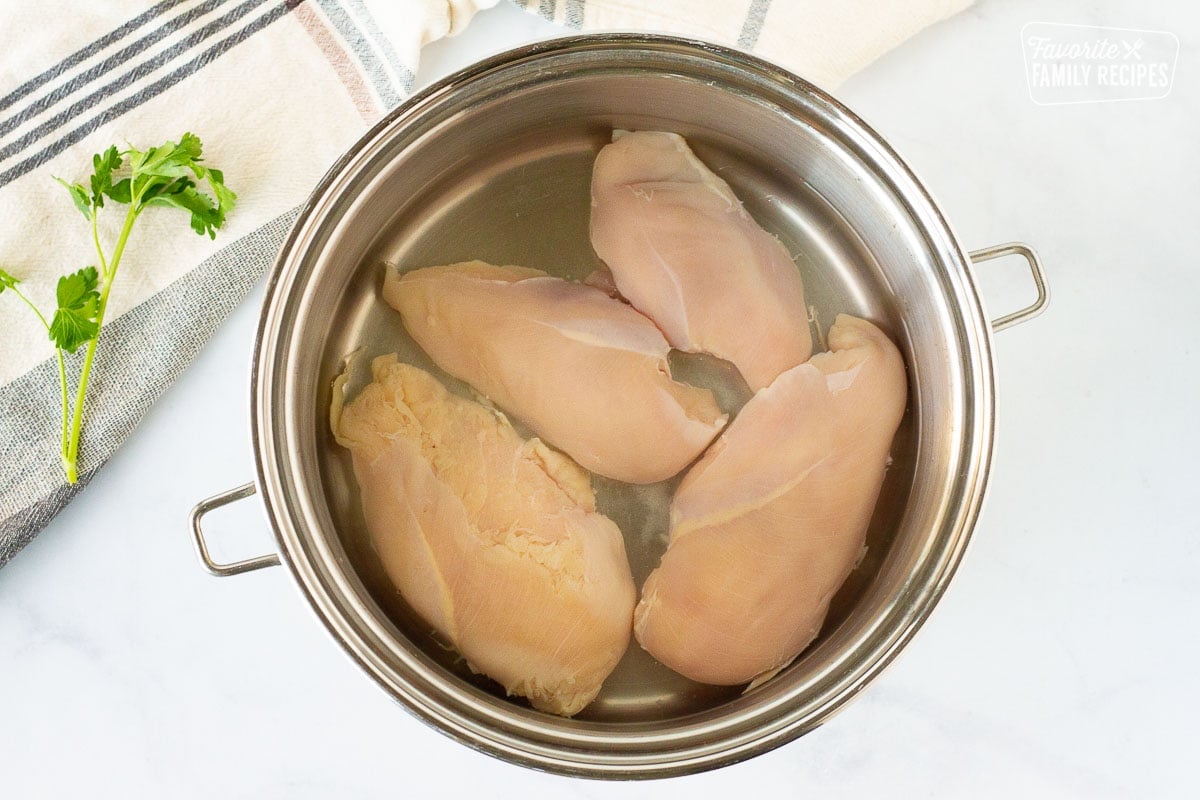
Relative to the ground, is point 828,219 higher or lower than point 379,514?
higher

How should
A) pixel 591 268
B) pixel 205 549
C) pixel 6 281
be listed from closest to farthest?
pixel 205 549 < pixel 6 281 < pixel 591 268

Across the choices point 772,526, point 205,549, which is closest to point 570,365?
point 772,526

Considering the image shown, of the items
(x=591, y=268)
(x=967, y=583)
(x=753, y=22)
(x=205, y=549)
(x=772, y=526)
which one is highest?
(x=753, y=22)

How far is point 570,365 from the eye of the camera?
984 millimetres

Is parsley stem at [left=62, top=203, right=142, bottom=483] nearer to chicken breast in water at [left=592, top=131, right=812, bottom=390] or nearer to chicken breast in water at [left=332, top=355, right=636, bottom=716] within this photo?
chicken breast in water at [left=332, top=355, right=636, bottom=716]

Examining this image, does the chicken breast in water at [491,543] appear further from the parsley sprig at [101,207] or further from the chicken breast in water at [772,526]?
the parsley sprig at [101,207]

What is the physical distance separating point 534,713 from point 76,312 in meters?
0.66

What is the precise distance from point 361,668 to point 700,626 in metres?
0.37

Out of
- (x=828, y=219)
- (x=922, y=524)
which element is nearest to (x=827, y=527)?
(x=922, y=524)

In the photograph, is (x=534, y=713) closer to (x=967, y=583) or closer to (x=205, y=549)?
(x=205, y=549)

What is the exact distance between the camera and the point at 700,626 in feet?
3.16

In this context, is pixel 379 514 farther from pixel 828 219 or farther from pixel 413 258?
pixel 828 219

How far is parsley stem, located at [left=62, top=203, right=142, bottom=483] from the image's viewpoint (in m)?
0.95

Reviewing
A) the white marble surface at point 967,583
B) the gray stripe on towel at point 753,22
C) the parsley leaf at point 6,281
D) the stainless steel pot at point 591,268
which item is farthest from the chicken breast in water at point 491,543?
the gray stripe on towel at point 753,22
